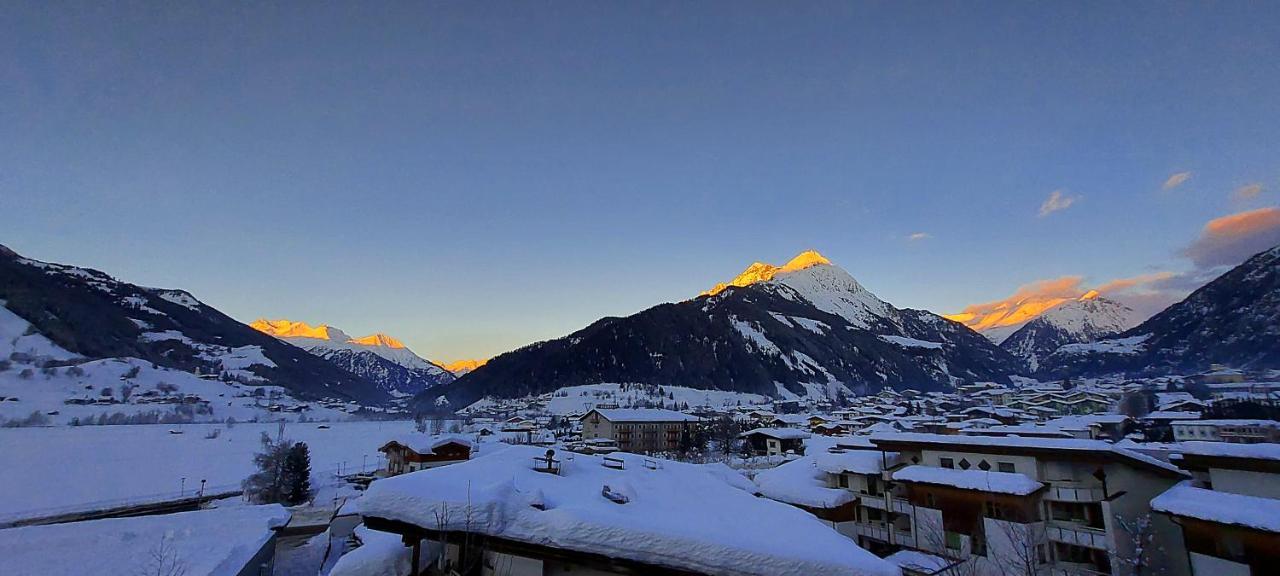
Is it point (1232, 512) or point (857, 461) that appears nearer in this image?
point (1232, 512)

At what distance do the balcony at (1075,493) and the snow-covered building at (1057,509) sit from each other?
0.02 metres

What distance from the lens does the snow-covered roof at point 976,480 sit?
51.5 feet

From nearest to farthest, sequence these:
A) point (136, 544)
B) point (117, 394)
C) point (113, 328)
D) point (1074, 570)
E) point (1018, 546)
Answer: point (1018, 546) → point (1074, 570) → point (136, 544) → point (117, 394) → point (113, 328)

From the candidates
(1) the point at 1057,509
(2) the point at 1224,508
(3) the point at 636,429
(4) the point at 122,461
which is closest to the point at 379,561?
(2) the point at 1224,508

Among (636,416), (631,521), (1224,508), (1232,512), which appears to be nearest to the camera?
(631,521)

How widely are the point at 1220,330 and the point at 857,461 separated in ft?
584

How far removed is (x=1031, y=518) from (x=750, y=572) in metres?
14.2

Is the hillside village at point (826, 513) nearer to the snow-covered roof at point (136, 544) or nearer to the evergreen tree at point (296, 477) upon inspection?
the snow-covered roof at point (136, 544)

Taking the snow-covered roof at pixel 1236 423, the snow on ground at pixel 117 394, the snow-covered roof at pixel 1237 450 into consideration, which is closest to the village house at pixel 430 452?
Result: the snow-covered roof at pixel 1237 450

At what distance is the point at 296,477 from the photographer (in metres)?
38.5

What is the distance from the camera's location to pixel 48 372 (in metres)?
117

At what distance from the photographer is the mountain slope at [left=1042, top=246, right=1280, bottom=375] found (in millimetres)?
121438

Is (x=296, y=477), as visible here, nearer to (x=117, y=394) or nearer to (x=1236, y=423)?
(x=1236, y=423)

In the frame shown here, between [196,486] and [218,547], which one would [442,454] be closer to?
[218,547]
